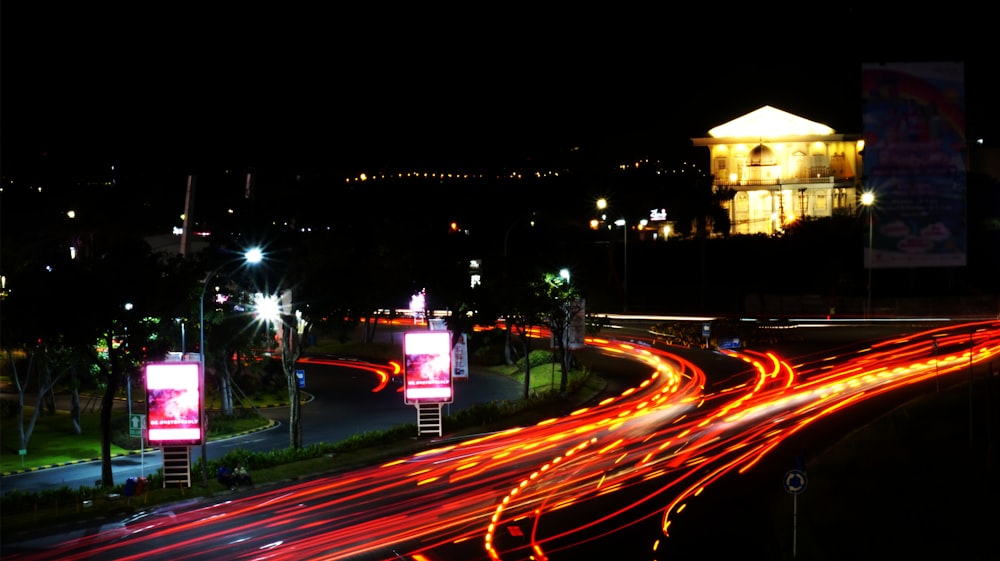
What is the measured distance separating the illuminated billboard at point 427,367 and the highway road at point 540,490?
2374mm

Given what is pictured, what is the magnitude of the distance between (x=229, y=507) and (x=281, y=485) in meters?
2.99

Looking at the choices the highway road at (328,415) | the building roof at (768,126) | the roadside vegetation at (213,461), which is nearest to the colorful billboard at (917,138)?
the roadside vegetation at (213,461)

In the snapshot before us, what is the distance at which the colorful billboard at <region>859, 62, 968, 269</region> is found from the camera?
19.6m

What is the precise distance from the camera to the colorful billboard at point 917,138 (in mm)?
19578

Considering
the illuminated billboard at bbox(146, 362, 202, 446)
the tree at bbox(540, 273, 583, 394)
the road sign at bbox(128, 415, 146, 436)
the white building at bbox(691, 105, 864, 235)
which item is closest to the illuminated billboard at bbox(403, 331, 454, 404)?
the illuminated billboard at bbox(146, 362, 202, 446)

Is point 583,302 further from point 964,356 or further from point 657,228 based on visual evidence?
point 657,228

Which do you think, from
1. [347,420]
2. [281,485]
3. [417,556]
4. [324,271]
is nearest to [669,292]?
[347,420]

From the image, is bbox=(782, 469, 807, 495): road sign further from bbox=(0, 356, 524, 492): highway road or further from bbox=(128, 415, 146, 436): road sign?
bbox=(0, 356, 524, 492): highway road

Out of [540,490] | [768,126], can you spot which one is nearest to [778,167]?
[768,126]

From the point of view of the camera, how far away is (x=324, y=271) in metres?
41.2

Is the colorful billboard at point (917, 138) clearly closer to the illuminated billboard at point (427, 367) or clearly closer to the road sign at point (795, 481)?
the road sign at point (795, 481)

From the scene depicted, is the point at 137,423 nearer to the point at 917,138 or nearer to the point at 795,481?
the point at 795,481

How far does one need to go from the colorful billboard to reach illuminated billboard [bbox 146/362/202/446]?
21604 millimetres

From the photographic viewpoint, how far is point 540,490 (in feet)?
101
